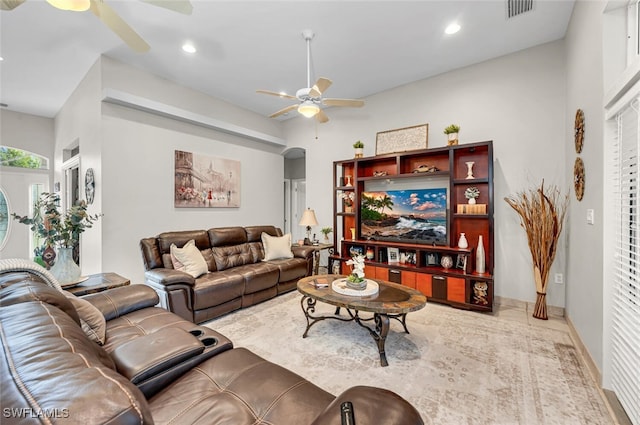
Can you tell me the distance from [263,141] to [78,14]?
3.21 meters

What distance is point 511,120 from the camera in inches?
141

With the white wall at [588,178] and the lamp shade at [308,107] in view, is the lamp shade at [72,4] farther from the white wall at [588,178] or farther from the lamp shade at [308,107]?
the white wall at [588,178]

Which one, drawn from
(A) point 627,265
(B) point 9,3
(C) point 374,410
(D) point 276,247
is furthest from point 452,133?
(B) point 9,3

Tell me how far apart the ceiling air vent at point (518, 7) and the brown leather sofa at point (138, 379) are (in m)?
3.67

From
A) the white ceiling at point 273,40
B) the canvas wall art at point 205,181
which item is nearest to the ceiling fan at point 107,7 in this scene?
the white ceiling at point 273,40

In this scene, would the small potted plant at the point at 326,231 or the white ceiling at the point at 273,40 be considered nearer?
the white ceiling at the point at 273,40

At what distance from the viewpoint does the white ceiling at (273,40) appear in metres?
2.74

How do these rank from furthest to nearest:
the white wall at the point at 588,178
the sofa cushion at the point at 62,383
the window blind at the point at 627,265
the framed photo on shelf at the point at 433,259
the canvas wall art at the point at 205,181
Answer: the canvas wall art at the point at 205,181
the framed photo on shelf at the point at 433,259
the white wall at the point at 588,178
the window blind at the point at 627,265
the sofa cushion at the point at 62,383

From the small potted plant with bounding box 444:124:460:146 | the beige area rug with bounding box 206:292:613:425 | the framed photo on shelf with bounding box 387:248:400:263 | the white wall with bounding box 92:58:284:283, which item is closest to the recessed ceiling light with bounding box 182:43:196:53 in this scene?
the white wall with bounding box 92:58:284:283

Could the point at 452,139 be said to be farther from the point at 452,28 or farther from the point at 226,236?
the point at 226,236

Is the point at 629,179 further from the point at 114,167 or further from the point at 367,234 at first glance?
the point at 114,167

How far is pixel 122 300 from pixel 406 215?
146 inches

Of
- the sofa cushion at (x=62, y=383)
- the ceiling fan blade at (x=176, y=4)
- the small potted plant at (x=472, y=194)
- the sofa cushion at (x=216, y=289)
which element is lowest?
the sofa cushion at (x=216, y=289)

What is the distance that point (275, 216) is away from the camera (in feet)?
19.8
